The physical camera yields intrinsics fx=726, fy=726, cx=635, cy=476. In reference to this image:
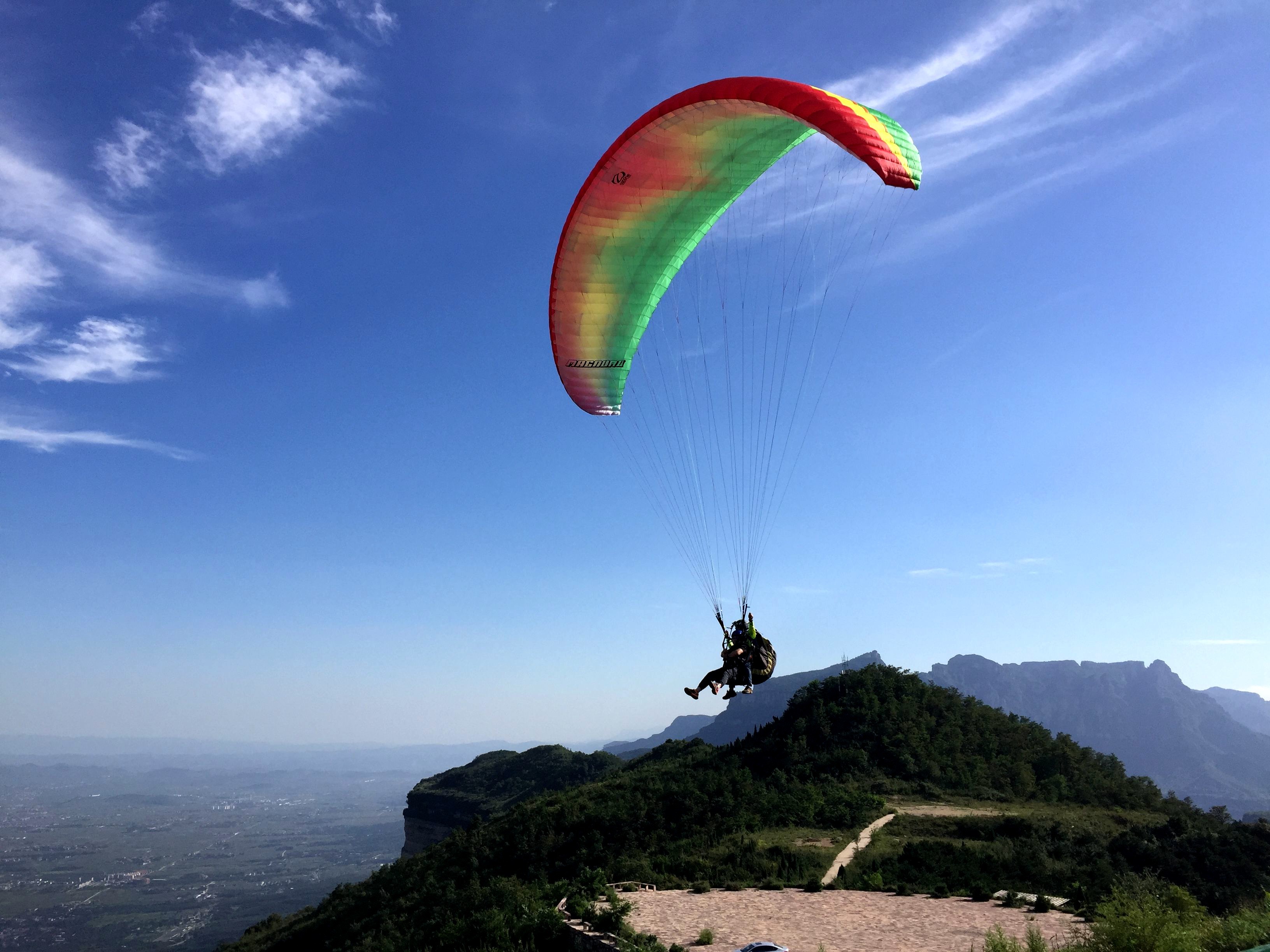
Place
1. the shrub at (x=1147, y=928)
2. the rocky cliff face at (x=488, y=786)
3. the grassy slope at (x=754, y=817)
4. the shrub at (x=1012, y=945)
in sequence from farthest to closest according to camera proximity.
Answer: the rocky cliff face at (x=488, y=786) → the grassy slope at (x=754, y=817) → the shrub at (x=1012, y=945) → the shrub at (x=1147, y=928)

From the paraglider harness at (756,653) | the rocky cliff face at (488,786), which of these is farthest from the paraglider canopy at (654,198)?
the rocky cliff face at (488,786)

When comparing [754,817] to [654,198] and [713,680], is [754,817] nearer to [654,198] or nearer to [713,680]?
[713,680]

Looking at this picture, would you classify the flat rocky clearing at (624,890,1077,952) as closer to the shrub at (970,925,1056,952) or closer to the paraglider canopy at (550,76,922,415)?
the shrub at (970,925,1056,952)

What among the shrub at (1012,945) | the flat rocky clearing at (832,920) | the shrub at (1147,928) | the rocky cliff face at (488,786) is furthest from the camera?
the rocky cliff face at (488,786)

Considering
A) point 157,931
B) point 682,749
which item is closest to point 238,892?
point 157,931

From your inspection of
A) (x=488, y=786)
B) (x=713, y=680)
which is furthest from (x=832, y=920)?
(x=488, y=786)

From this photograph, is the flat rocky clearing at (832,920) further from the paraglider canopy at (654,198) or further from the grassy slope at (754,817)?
the paraglider canopy at (654,198)

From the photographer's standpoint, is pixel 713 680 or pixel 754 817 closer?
pixel 713 680
